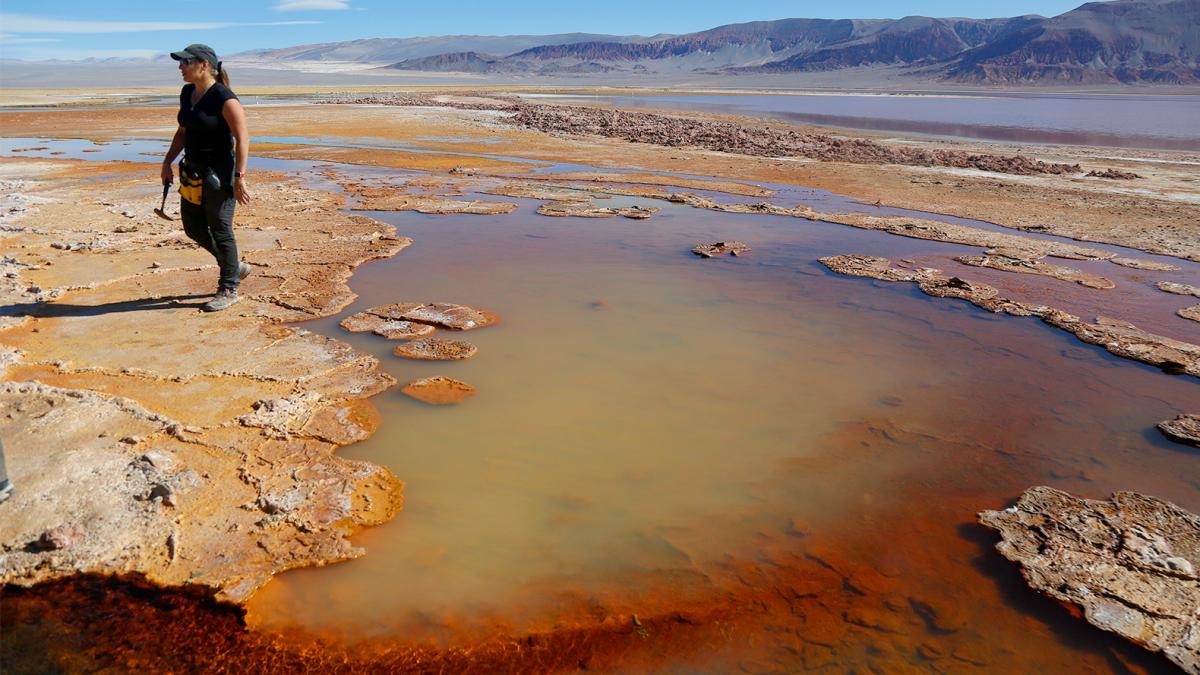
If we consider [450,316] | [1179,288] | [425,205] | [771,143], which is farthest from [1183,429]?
[771,143]

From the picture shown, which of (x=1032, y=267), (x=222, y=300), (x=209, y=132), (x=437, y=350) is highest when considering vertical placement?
(x=209, y=132)

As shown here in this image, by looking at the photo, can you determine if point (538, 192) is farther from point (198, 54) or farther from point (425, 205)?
point (198, 54)

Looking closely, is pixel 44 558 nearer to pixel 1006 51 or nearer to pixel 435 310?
pixel 435 310

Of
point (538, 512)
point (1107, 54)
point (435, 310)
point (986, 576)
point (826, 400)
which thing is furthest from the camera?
point (1107, 54)

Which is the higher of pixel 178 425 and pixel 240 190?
pixel 240 190

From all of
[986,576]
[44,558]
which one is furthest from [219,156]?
[986,576]

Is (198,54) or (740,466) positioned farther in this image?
(198,54)

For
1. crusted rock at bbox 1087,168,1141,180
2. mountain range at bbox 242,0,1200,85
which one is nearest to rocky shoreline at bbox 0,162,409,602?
crusted rock at bbox 1087,168,1141,180
